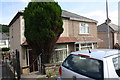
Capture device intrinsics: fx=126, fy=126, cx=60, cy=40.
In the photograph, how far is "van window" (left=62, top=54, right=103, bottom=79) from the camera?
3173mm

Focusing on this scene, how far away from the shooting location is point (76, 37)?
15.9 meters

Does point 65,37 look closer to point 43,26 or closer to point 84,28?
point 84,28

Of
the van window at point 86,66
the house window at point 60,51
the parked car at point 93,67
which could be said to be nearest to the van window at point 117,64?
the parked car at point 93,67

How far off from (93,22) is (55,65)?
13211 millimetres

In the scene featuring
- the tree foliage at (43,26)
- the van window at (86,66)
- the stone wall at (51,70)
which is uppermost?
the tree foliage at (43,26)

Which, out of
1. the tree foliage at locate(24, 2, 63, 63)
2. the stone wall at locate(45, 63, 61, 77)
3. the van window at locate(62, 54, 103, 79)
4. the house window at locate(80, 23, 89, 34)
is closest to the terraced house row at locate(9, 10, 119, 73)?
the house window at locate(80, 23, 89, 34)

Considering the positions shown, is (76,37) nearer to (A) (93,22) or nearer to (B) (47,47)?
(A) (93,22)

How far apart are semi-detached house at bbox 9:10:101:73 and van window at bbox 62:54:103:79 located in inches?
303

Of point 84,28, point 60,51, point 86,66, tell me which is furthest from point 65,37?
point 86,66

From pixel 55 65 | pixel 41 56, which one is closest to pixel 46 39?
pixel 41 56

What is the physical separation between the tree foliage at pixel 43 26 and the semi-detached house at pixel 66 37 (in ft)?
8.48

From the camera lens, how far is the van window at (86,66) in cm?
317

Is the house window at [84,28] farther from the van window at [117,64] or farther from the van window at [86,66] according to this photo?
the van window at [117,64]

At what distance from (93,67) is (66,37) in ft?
37.7
